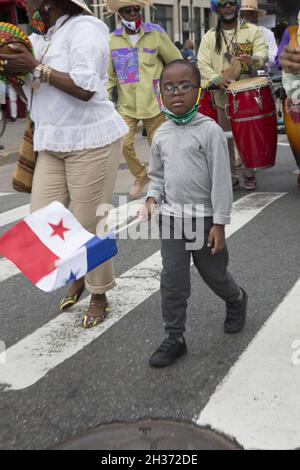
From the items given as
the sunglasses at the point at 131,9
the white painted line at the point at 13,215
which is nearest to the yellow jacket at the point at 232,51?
the sunglasses at the point at 131,9

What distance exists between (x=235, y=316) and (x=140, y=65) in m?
4.36

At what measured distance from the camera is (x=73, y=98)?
3275 millimetres

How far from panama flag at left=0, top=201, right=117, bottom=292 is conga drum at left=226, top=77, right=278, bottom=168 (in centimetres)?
402

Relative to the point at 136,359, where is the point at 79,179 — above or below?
above

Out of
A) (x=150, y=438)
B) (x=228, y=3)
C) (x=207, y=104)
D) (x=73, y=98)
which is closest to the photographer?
(x=150, y=438)

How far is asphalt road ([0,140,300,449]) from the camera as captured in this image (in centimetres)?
256

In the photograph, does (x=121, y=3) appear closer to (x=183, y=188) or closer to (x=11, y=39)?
(x=11, y=39)

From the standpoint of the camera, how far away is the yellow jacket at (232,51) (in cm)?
689

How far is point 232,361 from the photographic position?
9.95 feet

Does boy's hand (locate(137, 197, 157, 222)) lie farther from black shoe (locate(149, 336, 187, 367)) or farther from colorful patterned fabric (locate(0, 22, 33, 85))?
colorful patterned fabric (locate(0, 22, 33, 85))

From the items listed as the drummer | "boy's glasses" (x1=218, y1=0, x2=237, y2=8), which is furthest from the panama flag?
"boy's glasses" (x1=218, y1=0, x2=237, y2=8)

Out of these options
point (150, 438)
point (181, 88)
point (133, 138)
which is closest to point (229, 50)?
point (133, 138)
